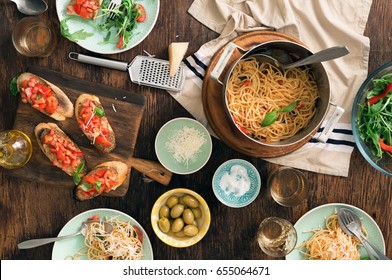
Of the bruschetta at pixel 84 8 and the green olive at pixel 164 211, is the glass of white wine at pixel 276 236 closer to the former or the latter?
the green olive at pixel 164 211

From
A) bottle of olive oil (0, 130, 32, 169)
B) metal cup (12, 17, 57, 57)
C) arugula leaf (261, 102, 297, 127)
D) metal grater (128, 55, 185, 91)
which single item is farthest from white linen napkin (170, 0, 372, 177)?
bottle of olive oil (0, 130, 32, 169)

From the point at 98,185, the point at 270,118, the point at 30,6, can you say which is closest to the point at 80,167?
the point at 98,185

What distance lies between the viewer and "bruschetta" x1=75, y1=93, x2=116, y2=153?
2459 mm

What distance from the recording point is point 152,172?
8.36 ft

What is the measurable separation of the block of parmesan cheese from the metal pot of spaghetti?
27cm

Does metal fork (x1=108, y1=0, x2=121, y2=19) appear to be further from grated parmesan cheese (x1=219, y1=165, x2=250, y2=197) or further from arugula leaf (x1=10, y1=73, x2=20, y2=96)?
grated parmesan cheese (x1=219, y1=165, x2=250, y2=197)

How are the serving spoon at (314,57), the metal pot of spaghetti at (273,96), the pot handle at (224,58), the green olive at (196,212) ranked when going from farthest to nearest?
the green olive at (196,212) → the metal pot of spaghetti at (273,96) → the pot handle at (224,58) → the serving spoon at (314,57)

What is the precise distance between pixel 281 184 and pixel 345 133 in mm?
444

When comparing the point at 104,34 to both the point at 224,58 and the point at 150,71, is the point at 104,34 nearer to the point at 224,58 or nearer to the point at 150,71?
the point at 150,71

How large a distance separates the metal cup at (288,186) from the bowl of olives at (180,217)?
15.1 inches

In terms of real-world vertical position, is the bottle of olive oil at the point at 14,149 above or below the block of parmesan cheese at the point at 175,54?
below

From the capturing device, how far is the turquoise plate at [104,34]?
249 cm

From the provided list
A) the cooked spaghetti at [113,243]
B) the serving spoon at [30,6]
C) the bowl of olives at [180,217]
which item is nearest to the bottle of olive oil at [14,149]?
the cooked spaghetti at [113,243]
